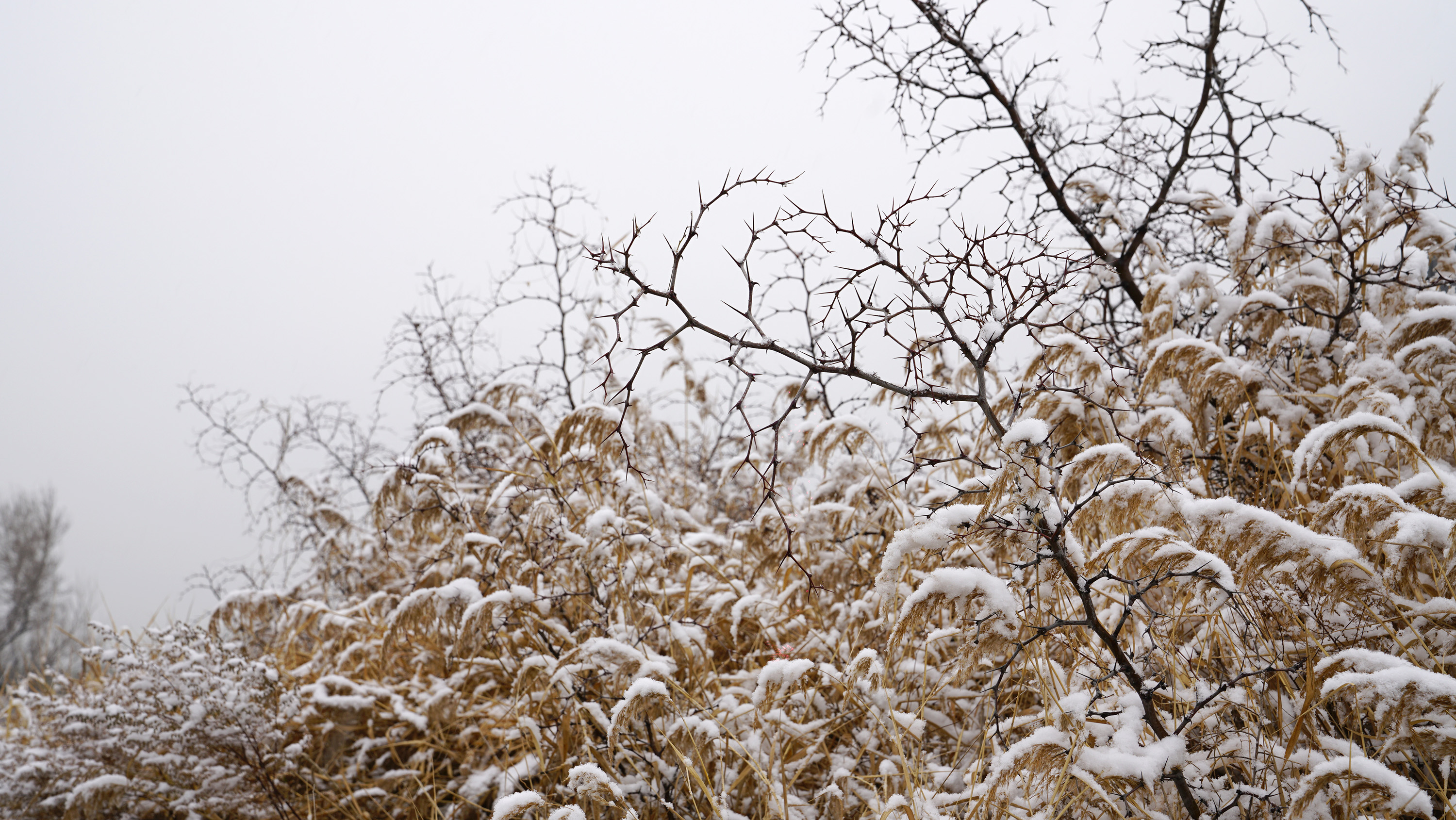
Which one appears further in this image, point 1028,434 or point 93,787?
point 93,787

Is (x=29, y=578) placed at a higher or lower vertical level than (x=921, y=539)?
higher

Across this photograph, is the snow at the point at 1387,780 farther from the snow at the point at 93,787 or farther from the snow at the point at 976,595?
the snow at the point at 93,787

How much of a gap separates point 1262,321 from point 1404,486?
1.01 m

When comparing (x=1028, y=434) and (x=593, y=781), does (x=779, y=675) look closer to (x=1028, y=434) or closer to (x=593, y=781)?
(x=593, y=781)

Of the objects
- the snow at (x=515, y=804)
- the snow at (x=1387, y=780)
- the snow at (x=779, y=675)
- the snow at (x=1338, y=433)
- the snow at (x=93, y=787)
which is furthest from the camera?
the snow at (x=93, y=787)

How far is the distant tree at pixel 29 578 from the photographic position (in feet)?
53.5

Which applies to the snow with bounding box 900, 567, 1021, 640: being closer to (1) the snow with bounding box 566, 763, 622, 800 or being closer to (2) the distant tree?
(1) the snow with bounding box 566, 763, 622, 800

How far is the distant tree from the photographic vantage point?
16.3 m

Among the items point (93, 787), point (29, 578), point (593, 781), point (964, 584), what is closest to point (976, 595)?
point (964, 584)

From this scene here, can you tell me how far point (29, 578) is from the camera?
703 inches

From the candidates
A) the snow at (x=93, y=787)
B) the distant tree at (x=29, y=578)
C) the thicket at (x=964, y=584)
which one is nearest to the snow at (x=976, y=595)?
the thicket at (x=964, y=584)

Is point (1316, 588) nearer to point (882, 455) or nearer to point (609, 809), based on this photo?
point (882, 455)

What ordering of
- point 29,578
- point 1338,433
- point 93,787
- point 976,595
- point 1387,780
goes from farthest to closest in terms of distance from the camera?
point 29,578
point 93,787
point 1338,433
point 976,595
point 1387,780

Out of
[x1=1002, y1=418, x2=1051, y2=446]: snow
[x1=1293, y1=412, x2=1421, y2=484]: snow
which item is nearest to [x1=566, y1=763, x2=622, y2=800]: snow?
[x1=1002, y1=418, x2=1051, y2=446]: snow
